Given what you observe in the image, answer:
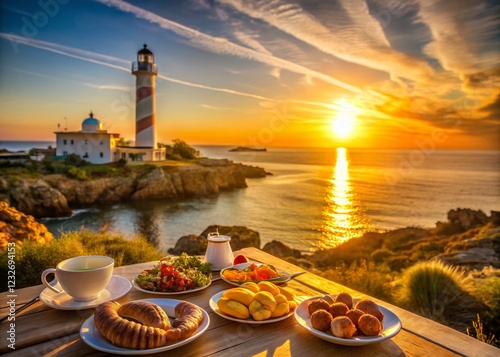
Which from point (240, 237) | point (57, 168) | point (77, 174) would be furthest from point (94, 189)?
point (240, 237)

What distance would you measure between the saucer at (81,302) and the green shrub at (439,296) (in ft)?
15.0

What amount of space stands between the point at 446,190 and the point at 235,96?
26.6 meters

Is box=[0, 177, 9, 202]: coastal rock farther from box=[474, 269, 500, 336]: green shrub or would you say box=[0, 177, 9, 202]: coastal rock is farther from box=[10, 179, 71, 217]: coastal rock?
box=[474, 269, 500, 336]: green shrub

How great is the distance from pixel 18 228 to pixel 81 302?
6.05 meters

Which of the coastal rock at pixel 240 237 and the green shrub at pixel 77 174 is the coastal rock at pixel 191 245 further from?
the green shrub at pixel 77 174

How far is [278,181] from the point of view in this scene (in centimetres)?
4409

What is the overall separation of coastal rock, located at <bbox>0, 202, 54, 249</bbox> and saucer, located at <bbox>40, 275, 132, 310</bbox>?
200 inches

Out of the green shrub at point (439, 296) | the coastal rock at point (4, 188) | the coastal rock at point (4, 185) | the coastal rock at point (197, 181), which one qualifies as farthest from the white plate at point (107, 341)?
the coastal rock at point (197, 181)

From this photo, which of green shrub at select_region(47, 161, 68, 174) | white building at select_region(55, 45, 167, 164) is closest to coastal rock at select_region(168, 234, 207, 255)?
green shrub at select_region(47, 161, 68, 174)

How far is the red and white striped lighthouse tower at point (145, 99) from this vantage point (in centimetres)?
3256

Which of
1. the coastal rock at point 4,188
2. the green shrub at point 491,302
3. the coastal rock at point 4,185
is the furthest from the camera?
the coastal rock at point 4,185

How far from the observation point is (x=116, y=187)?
29.3 meters

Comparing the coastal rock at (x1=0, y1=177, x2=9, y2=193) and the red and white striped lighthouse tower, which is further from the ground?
the red and white striped lighthouse tower

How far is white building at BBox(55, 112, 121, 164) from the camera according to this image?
3528 cm
